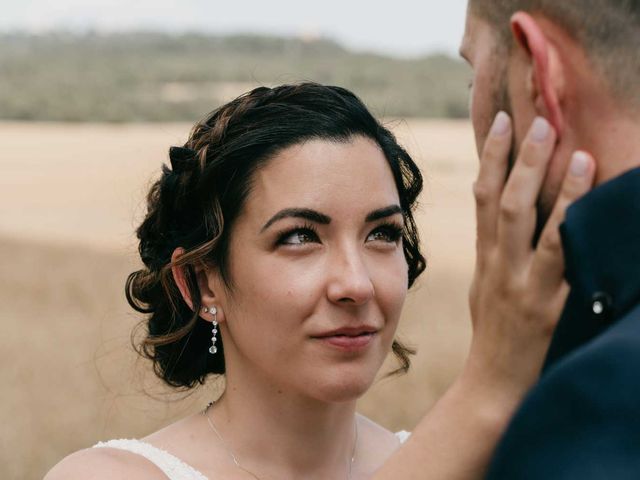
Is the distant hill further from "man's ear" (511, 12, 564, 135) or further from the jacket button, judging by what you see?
the jacket button

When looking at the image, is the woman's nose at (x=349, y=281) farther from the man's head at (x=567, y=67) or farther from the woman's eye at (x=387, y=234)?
the man's head at (x=567, y=67)

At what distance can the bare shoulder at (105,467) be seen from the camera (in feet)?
13.0

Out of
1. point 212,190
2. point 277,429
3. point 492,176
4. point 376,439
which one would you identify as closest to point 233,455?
point 277,429

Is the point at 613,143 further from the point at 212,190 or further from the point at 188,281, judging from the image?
the point at 188,281

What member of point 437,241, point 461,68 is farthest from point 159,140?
point 461,68

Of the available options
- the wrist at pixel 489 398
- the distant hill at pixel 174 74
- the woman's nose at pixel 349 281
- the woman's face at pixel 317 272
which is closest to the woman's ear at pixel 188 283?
the woman's face at pixel 317 272

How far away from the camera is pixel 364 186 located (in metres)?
4.06

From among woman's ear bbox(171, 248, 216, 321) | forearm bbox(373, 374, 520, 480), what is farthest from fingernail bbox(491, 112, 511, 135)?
woman's ear bbox(171, 248, 216, 321)

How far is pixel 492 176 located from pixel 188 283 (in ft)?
6.84

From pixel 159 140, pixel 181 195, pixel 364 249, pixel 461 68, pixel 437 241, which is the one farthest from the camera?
pixel 461 68

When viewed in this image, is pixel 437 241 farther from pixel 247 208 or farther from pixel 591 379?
pixel 591 379

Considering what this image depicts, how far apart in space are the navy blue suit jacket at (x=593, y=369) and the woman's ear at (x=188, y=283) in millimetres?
2184

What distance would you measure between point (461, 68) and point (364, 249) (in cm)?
9421

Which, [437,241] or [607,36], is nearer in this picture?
[607,36]
